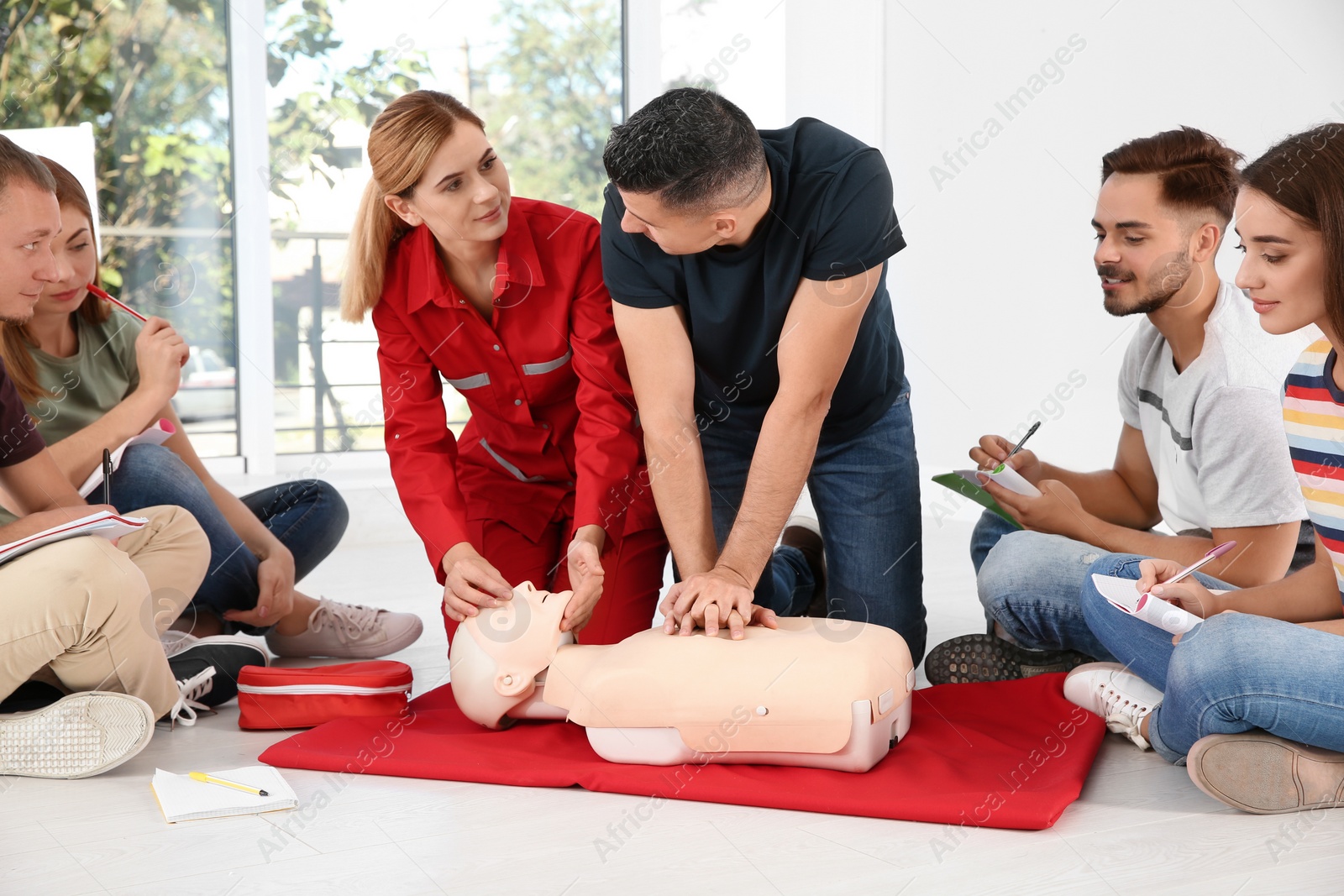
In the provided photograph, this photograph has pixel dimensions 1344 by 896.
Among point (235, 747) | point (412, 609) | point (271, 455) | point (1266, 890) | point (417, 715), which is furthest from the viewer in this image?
point (271, 455)

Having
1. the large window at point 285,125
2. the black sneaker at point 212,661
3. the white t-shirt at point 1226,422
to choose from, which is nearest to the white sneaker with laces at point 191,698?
the black sneaker at point 212,661

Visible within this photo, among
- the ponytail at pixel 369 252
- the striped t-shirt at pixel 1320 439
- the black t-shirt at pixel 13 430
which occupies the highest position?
the ponytail at pixel 369 252

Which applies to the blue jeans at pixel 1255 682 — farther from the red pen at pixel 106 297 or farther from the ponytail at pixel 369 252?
the red pen at pixel 106 297

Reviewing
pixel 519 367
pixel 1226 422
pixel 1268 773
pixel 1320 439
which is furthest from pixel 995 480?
pixel 519 367

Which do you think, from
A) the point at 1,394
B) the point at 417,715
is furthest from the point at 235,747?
the point at 1,394

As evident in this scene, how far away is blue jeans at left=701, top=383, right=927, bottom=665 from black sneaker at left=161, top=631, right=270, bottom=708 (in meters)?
→ 0.83

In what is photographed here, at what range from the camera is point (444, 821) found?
4.57 feet

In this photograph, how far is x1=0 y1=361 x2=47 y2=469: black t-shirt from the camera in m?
1.55

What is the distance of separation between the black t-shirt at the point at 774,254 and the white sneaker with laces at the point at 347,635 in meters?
0.83

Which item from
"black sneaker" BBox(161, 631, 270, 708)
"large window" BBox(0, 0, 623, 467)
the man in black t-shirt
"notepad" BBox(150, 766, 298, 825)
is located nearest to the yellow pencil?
"notepad" BBox(150, 766, 298, 825)

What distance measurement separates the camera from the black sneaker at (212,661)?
1.82 m

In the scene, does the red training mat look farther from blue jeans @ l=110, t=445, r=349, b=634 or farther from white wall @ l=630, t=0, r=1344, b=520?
white wall @ l=630, t=0, r=1344, b=520

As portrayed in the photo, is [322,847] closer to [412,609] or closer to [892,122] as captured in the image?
[412,609]

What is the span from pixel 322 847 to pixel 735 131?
1.05 metres
